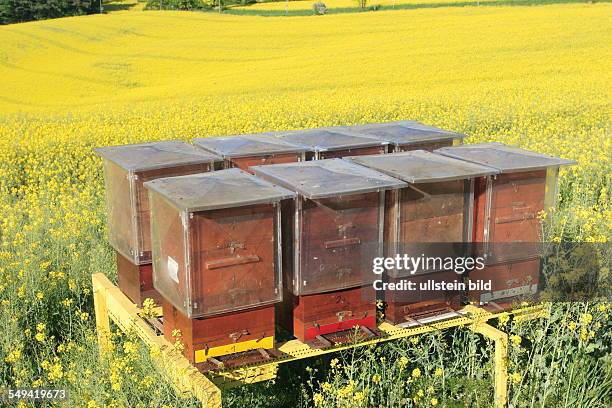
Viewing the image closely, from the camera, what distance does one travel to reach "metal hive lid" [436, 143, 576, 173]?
439 cm

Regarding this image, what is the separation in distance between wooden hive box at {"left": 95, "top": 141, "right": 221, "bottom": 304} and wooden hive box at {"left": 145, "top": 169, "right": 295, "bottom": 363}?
54cm

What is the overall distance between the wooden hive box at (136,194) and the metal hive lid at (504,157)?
5.55ft

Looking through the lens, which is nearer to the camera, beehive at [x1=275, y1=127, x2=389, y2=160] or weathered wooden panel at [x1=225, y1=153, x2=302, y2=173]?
weathered wooden panel at [x1=225, y1=153, x2=302, y2=173]

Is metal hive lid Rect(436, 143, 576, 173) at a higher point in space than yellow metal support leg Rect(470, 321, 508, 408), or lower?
higher

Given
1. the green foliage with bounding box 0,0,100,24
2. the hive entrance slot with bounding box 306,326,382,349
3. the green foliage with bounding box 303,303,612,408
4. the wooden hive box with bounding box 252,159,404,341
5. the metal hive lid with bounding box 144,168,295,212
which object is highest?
the green foliage with bounding box 0,0,100,24

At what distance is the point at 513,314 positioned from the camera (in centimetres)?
471

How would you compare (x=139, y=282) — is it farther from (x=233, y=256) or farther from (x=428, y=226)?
(x=428, y=226)

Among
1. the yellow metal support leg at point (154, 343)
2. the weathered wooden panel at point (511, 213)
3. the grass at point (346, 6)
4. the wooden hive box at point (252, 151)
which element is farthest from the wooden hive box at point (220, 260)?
the grass at point (346, 6)

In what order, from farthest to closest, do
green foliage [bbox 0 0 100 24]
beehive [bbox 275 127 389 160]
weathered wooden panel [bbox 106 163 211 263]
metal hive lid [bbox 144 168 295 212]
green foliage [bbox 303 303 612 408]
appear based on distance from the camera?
green foliage [bbox 0 0 100 24] → beehive [bbox 275 127 389 160] → weathered wooden panel [bbox 106 163 211 263] → green foliage [bbox 303 303 612 408] → metal hive lid [bbox 144 168 295 212]

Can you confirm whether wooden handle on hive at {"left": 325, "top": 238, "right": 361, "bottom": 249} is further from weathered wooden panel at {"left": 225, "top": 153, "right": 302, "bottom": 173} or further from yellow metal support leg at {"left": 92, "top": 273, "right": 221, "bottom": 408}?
weathered wooden panel at {"left": 225, "top": 153, "right": 302, "bottom": 173}

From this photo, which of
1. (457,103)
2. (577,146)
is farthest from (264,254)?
(457,103)

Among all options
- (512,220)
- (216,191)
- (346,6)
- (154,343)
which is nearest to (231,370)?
Result: (154,343)

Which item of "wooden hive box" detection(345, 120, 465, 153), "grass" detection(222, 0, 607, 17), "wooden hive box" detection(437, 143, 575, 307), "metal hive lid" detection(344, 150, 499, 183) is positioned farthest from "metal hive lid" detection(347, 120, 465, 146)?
"grass" detection(222, 0, 607, 17)

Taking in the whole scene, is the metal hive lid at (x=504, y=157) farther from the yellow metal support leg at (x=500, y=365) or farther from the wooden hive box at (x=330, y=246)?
the yellow metal support leg at (x=500, y=365)
